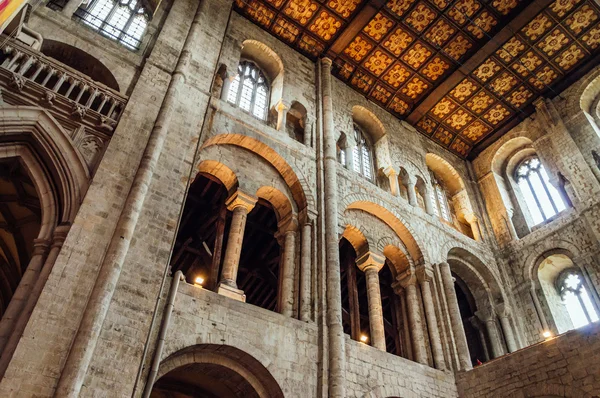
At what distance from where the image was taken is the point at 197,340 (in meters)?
7.66

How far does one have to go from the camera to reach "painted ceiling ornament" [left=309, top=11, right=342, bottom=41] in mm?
15008

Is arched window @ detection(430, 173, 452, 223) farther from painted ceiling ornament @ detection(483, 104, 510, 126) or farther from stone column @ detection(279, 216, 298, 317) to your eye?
stone column @ detection(279, 216, 298, 317)

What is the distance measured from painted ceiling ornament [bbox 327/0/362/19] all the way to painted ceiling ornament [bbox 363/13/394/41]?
791 millimetres

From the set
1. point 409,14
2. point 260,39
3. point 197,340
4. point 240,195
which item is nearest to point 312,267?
point 240,195

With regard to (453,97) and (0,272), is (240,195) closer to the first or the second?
(0,272)

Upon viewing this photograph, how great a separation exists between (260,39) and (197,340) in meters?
10.4

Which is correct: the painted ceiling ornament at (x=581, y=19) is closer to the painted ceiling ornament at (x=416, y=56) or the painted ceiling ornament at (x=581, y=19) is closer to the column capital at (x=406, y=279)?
the painted ceiling ornament at (x=416, y=56)

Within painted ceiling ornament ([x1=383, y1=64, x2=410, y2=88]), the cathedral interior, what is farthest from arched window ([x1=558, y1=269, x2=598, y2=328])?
painted ceiling ornament ([x1=383, y1=64, x2=410, y2=88])

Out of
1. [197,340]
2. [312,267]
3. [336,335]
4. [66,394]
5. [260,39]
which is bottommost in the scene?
[66,394]

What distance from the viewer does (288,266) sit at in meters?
10.3

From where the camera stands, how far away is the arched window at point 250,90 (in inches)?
515

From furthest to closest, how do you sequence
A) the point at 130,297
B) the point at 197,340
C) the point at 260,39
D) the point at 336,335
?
the point at 260,39 < the point at 336,335 < the point at 197,340 < the point at 130,297

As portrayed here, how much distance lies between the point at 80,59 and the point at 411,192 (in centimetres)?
1057

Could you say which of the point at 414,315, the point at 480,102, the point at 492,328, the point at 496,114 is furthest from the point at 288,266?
the point at 496,114
